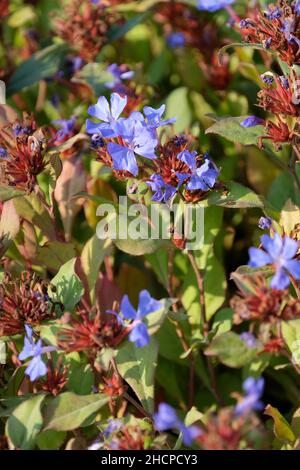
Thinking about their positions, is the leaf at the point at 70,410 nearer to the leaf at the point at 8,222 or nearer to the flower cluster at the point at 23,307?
the flower cluster at the point at 23,307

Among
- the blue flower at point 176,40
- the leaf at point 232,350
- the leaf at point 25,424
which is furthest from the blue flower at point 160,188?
the blue flower at point 176,40

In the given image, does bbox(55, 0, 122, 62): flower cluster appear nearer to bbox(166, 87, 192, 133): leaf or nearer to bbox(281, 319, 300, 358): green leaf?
bbox(166, 87, 192, 133): leaf

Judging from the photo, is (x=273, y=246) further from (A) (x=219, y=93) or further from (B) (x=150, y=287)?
(A) (x=219, y=93)

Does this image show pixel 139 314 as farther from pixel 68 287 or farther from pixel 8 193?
pixel 8 193

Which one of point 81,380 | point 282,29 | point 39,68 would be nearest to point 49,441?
point 81,380

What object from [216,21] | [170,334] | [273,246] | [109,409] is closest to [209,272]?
[170,334]

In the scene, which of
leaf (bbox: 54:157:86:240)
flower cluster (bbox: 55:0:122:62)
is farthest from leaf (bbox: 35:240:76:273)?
flower cluster (bbox: 55:0:122:62)
